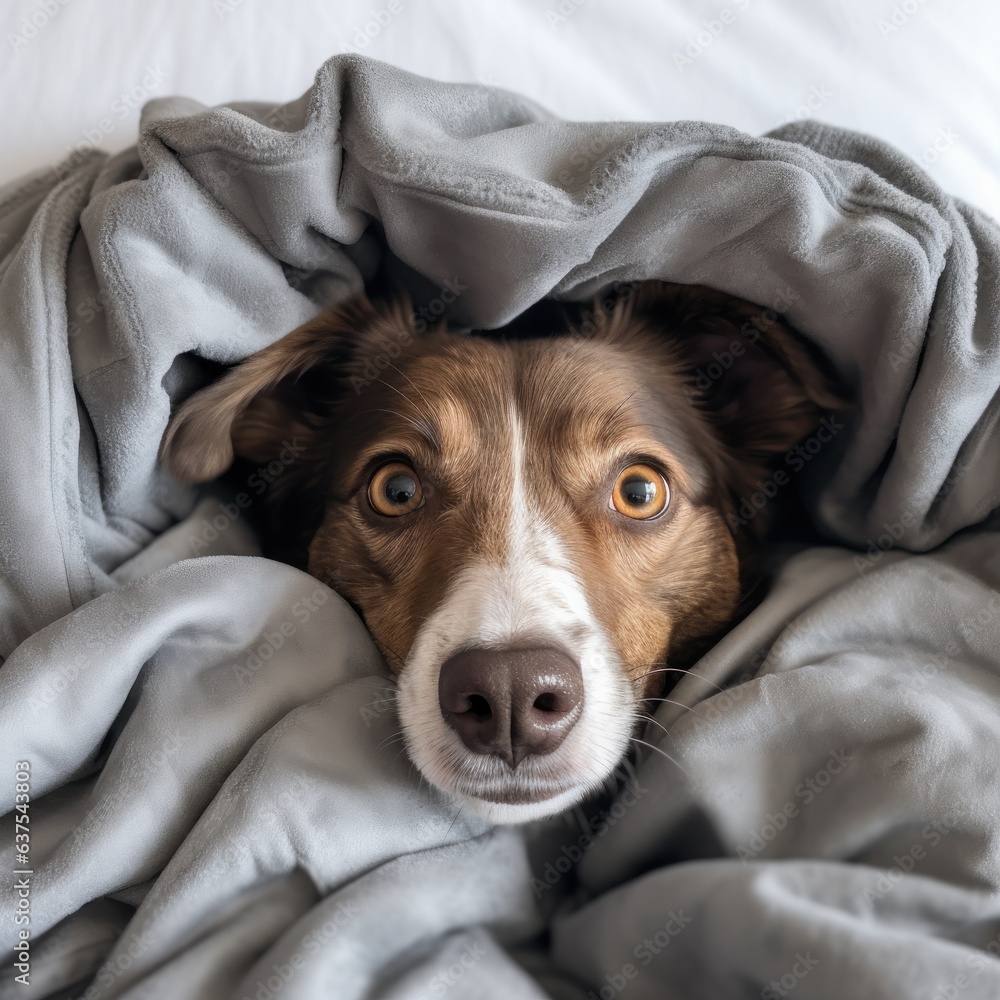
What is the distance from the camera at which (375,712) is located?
1437 millimetres

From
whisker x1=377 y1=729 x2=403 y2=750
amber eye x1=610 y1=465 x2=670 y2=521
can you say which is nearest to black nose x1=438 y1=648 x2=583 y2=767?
whisker x1=377 y1=729 x2=403 y2=750

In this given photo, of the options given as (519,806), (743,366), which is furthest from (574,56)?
(519,806)

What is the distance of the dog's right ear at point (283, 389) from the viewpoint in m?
1.74

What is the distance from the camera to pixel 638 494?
181 centimetres

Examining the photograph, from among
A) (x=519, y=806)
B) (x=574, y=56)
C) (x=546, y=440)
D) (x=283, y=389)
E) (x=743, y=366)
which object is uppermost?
(x=574, y=56)

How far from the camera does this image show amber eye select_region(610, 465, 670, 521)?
1.80 metres

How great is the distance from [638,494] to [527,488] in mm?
264

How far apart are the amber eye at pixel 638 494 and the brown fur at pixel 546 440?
0.08ft

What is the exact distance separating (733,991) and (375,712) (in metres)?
0.69

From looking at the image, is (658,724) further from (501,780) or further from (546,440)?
(546,440)

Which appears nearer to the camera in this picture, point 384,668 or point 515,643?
point 515,643

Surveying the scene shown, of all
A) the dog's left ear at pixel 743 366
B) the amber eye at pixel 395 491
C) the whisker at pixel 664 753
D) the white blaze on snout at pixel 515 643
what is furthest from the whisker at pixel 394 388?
the whisker at pixel 664 753

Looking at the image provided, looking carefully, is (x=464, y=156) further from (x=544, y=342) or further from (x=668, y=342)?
(x=668, y=342)

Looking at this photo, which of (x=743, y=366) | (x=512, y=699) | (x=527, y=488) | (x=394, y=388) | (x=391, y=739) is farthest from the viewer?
(x=743, y=366)
